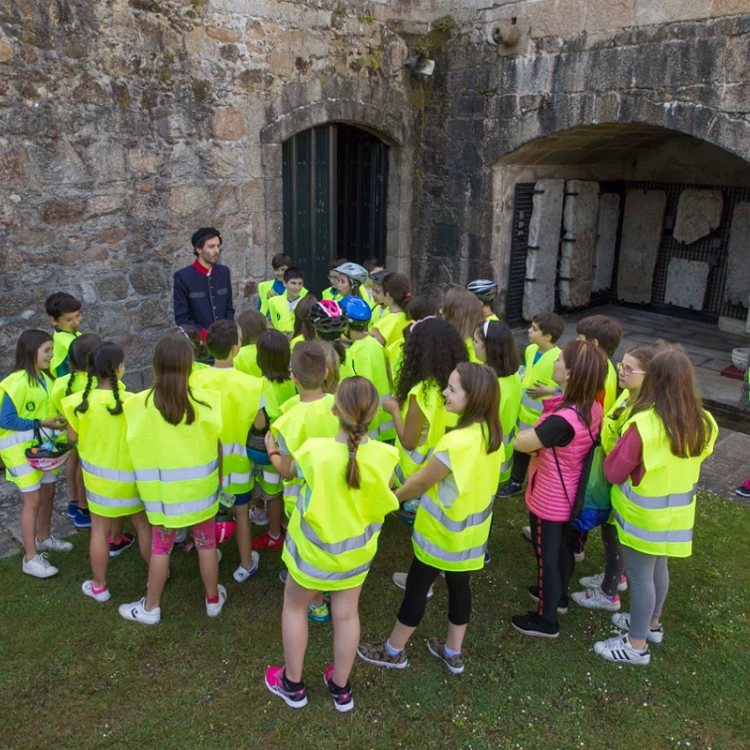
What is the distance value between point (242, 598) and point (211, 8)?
5325 millimetres

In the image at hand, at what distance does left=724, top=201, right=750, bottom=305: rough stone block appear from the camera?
9.15 metres

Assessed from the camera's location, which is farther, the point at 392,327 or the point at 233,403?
the point at 392,327

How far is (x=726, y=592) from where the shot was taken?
157 inches

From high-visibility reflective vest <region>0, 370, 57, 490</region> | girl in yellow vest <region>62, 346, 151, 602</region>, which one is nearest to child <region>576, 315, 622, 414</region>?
girl in yellow vest <region>62, 346, 151, 602</region>

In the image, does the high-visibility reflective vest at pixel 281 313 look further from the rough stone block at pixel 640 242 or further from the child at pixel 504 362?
the rough stone block at pixel 640 242

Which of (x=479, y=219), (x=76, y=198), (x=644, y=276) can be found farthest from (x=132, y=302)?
(x=644, y=276)

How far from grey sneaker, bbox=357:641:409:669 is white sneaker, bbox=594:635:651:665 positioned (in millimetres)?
992

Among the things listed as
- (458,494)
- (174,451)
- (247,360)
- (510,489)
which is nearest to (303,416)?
(174,451)

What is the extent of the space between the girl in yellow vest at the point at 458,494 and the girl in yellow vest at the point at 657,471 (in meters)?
0.62

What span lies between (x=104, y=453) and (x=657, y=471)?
2596 mm

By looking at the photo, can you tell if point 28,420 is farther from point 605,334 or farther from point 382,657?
point 605,334

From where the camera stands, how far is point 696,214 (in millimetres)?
9555

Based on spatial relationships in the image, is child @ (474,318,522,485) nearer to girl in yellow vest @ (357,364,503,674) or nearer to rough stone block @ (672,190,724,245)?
girl in yellow vest @ (357,364,503,674)

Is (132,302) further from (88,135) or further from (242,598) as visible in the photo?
(242,598)
